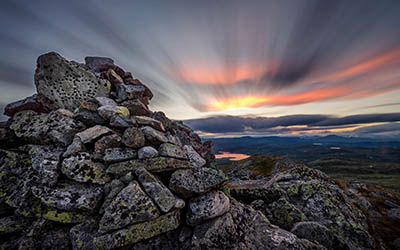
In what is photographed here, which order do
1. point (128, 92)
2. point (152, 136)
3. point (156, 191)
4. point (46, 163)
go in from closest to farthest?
point (46, 163), point (156, 191), point (152, 136), point (128, 92)

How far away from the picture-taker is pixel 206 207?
909 cm

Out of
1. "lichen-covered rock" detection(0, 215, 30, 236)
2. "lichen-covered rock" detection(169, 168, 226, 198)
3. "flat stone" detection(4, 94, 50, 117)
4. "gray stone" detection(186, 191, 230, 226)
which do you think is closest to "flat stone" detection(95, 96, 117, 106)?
"flat stone" detection(4, 94, 50, 117)

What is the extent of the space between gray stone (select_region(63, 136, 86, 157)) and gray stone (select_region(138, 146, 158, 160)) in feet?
11.6

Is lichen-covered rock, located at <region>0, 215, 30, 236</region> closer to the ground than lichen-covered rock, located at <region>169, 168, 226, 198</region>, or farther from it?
closer to the ground

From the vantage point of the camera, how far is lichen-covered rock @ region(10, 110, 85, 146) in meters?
9.73

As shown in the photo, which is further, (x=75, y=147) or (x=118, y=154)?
(x=118, y=154)

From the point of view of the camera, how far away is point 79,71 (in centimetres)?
1376

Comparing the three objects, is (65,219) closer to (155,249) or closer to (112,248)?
(112,248)

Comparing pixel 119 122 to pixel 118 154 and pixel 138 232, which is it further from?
pixel 138 232

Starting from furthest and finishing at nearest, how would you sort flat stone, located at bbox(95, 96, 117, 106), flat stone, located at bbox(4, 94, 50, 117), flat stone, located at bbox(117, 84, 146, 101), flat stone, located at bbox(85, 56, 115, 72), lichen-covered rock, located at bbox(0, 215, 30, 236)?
flat stone, located at bbox(85, 56, 115, 72) → flat stone, located at bbox(117, 84, 146, 101) → flat stone, located at bbox(95, 96, 117, 106) → flat stone, located at bbox(4, 94, 50, 117) → lichen-covered rock, located at bbox(0, 215, 30, 236)

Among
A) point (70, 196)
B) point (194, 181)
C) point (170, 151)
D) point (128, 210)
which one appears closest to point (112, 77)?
point (170, 151)

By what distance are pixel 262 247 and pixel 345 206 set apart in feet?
40.6

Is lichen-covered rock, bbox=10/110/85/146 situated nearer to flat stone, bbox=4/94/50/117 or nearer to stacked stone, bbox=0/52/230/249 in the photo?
stacked stone, bbox=0/52/230/249

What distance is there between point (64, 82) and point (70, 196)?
34.7ft
